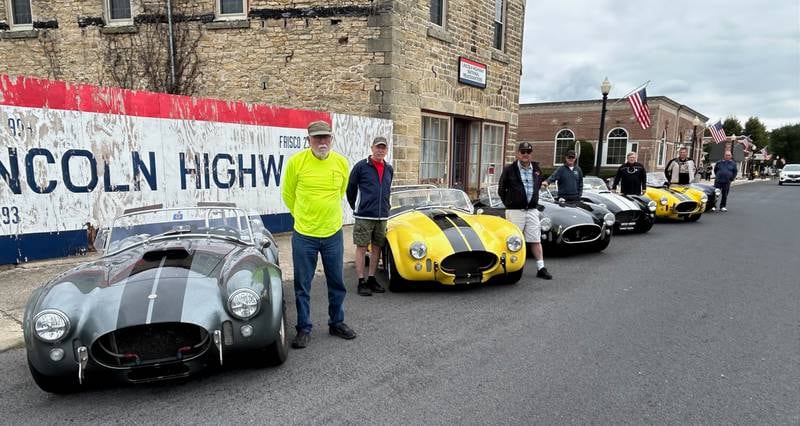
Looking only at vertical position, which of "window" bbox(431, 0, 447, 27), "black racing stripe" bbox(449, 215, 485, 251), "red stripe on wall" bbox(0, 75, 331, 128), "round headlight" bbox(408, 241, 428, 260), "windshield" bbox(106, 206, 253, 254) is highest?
"window" bbox(431, 0, 447, 27)

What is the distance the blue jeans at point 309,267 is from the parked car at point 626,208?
6.75m

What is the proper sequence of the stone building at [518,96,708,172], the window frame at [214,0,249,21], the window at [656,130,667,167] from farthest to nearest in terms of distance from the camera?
the window at [656,130,667,167]
the stone building at [518,96,708,172]
the window frame at [214,0,249,21]

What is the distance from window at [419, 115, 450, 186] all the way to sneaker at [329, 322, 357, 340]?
27.2 ft

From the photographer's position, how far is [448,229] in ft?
17.3

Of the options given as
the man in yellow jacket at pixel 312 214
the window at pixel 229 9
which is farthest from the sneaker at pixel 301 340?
the window at pixel 229 9

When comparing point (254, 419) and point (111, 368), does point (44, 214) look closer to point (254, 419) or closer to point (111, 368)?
point (111, 368)

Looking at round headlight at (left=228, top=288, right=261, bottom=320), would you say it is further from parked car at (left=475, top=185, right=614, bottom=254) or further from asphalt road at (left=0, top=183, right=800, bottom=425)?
parked car at (left=475, top=185, right=614, bottom=254)

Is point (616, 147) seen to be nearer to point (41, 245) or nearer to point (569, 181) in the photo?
point (569, 181)

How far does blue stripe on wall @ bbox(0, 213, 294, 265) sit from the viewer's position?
5617mm

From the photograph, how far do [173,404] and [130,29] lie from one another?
11.5m

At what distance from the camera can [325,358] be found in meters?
3.52

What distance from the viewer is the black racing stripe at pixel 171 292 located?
2781 millimetres

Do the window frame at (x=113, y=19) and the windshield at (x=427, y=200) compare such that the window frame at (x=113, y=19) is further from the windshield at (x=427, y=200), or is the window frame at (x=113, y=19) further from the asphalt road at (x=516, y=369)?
the asphalt road at (x=516, y=369)

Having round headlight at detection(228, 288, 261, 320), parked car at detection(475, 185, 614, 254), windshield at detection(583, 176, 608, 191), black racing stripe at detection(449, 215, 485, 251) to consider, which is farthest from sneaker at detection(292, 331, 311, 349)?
windshield at detection(583, 176, 608, 191)
